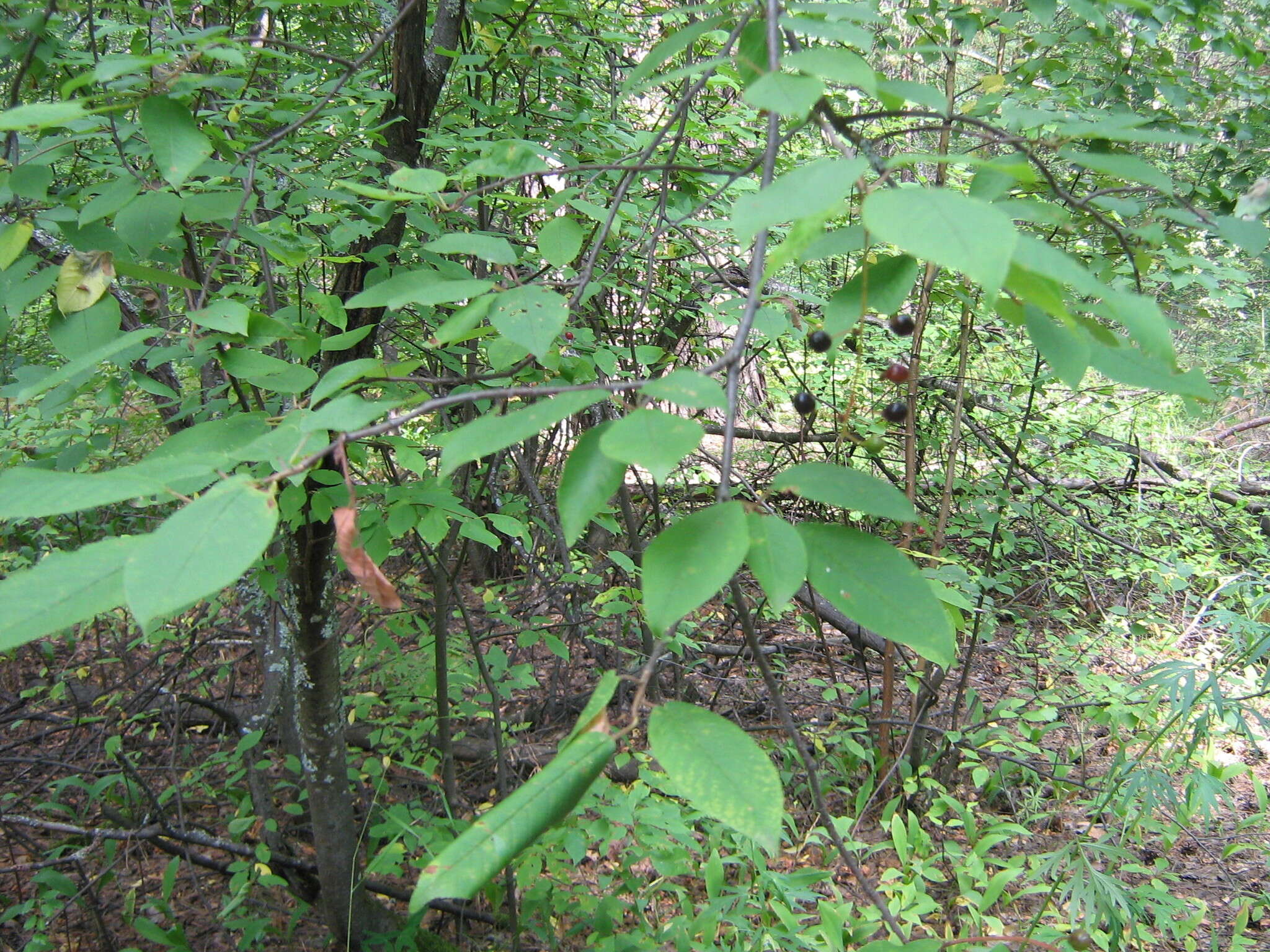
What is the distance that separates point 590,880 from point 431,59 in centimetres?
269

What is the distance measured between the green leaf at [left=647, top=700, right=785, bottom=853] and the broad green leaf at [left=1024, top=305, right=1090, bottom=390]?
37 centimetres

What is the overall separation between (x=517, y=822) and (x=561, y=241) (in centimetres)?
76

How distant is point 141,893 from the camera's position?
2.73m

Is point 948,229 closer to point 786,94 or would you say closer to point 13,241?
point 786,94

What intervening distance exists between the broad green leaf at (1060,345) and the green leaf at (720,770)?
1.23 ft

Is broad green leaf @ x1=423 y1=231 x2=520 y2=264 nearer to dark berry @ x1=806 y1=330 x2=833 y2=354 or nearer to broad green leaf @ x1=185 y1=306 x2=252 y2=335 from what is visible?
broad green leaf @ x1=185 y1=306 x2=252 y2=335

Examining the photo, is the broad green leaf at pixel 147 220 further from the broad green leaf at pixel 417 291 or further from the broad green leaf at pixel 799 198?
the broad green leaf at pixel 799 198

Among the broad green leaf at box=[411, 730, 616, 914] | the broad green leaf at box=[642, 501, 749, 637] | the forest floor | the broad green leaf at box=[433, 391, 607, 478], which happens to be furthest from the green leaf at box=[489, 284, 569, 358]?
the forest floor

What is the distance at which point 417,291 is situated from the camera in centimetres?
80

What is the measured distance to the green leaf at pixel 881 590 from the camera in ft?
1.79

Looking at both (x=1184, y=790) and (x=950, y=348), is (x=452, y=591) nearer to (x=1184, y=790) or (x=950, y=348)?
(x=950, y=348)

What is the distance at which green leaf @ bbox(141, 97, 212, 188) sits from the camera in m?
0.94

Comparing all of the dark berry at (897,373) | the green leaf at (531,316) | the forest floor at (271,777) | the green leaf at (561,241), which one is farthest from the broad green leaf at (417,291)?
the forest floor at (271,777)

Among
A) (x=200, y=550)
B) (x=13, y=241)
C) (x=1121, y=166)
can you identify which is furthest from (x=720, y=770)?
(x=13, y=241)
